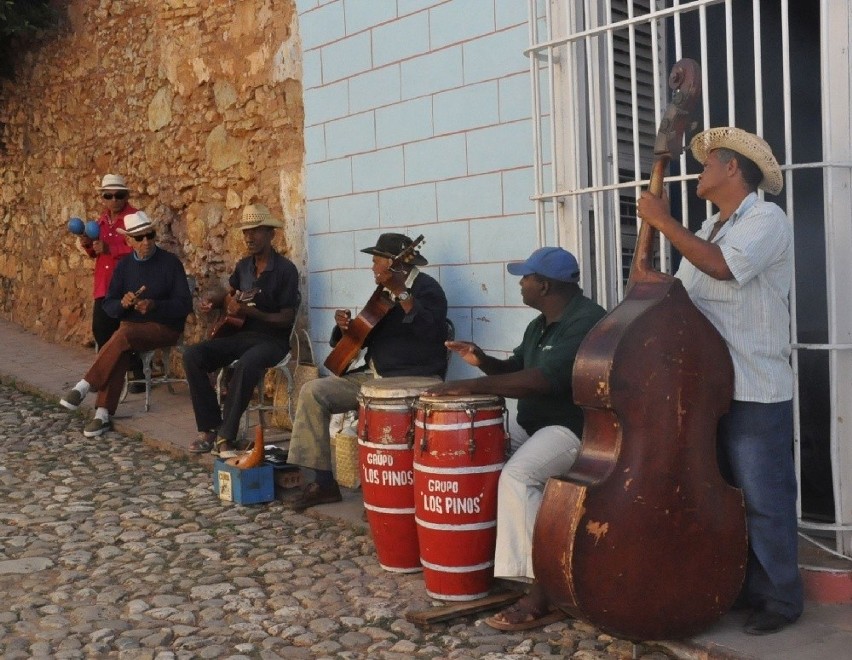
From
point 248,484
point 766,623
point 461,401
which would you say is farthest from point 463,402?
point 248,484

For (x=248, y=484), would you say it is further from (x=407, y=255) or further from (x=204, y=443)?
(x=407, y=255)

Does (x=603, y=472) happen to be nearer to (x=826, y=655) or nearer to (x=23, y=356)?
(x=826, y=655)

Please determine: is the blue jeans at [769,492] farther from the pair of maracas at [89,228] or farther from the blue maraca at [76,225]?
the blue maraca at [76,225]

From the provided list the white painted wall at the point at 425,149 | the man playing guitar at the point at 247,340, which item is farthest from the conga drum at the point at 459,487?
the man playing guitar at the point at 247,340

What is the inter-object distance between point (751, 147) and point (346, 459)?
2899 mm

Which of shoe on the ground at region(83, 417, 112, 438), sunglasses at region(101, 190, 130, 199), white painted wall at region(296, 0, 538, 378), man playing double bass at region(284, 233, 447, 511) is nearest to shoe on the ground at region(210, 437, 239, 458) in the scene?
man playing double bass at region(284, 233, 447, 511)

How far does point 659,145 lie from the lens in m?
3.69

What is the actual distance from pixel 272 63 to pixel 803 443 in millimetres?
4606

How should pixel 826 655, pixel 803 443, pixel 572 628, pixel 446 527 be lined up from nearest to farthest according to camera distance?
pixel 826 655 < pixel 572 628 < pixel 446 527 < pixel 803 443

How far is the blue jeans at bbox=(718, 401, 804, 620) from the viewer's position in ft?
11.9

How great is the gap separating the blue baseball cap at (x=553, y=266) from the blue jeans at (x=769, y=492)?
1.03 metres

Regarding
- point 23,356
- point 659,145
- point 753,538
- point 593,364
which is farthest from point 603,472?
point 23,356

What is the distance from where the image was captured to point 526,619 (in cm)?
391

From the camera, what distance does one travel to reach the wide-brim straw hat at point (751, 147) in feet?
12.0
